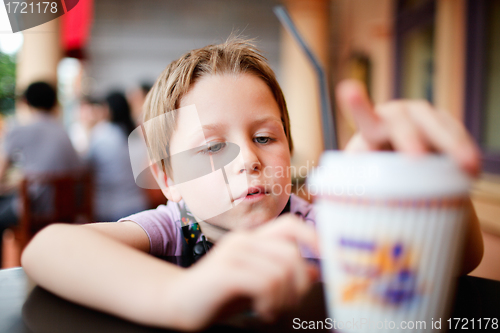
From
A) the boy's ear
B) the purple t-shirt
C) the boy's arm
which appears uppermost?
the boy's arm

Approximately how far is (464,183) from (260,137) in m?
0.35

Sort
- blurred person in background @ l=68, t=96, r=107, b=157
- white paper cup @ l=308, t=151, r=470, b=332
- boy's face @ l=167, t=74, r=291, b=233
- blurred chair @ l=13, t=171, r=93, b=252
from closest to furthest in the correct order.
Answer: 1. white paper cup @ l=308, t=151, r=470, b=332
2. boy's face @ l=167, t=74, r=291, b=233
3. blurred chair @ l=13, t=171, r=93, b=252
4. blurred person in background @ l=68, t=96, r=107, b=157

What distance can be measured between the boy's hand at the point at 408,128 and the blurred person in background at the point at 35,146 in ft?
5.81

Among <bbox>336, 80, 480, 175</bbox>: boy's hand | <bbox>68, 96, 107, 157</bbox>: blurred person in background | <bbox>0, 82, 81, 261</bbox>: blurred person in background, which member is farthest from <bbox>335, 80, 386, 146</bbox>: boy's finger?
<bbox>68, 96, 107, 157</bbox>: blurred person in background

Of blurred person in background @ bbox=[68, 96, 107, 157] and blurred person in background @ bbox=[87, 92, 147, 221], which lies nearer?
blurred person in background @ bbox=[87, 92, 147, 221]

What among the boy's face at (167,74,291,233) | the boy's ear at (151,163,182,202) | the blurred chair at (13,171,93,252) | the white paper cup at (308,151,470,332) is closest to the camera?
the white paper cup at (308,151,470,332)

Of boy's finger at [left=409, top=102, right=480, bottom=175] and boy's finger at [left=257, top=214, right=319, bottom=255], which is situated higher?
boy's finger at [left=409, top=102, right=480, bottom=175]

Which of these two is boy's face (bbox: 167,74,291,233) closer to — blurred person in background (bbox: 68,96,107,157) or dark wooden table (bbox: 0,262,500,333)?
dark wooden table (bbox: 0,262,500,333)

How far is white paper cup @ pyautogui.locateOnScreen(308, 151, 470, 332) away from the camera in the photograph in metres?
0.20

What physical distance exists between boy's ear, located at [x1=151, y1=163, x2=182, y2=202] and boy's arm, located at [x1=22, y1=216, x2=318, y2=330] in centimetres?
25

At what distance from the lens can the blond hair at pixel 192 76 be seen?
561 mm

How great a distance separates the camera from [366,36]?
3225mm

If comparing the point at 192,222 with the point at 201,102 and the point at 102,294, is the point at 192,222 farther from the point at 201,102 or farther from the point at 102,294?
the point at 102,294

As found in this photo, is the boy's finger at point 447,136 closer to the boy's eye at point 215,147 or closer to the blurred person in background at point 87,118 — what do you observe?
the boy's eye at point 215,147
